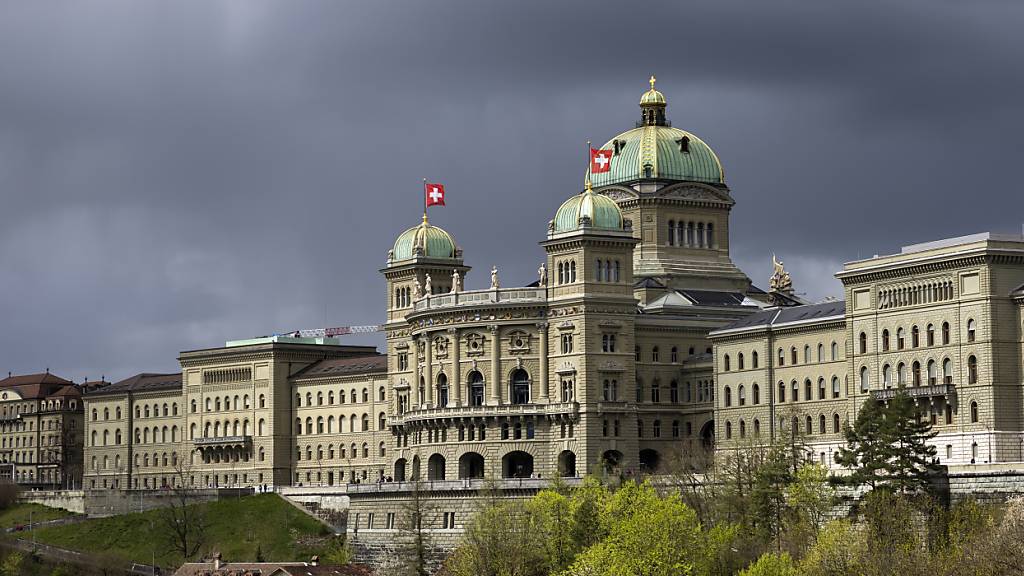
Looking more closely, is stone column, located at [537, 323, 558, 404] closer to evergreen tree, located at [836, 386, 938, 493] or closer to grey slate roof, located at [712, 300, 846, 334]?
grey slate roof, located at [712, 300, 846, 334]

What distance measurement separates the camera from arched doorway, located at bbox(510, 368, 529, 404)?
199 metres

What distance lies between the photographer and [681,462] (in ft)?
584

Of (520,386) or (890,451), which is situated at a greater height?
(520,386)

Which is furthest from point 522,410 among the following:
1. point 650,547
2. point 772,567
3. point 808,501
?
point 772,567

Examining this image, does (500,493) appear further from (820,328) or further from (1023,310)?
(1023,310)

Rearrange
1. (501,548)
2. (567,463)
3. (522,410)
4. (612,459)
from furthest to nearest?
(522,410), (567,463), (612,459), (501,548)

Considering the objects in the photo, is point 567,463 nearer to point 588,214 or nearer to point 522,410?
point 522,410

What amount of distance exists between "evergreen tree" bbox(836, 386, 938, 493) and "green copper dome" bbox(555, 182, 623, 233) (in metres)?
48.7

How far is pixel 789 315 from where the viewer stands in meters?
191

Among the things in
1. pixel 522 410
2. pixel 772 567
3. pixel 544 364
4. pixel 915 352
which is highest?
pixel 544 364

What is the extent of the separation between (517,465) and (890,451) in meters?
55.4

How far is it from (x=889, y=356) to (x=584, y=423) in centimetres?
3222

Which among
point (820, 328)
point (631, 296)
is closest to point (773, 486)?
point (820, 328)

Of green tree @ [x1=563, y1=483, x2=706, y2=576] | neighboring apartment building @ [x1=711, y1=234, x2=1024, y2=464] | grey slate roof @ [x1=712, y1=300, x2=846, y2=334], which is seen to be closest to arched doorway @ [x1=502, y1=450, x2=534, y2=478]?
neighboring apartment building @ [x1=711, y1=234, x2=1024, y2=464]
